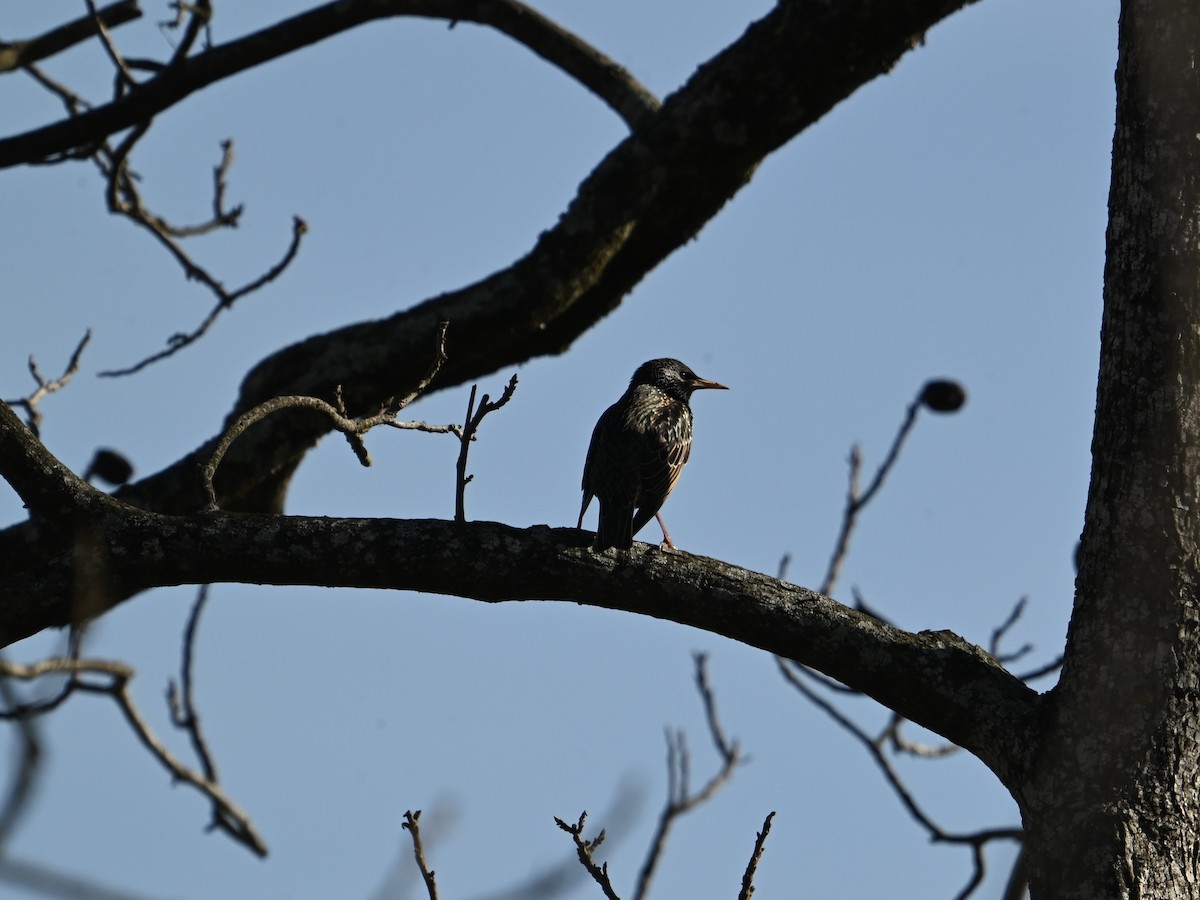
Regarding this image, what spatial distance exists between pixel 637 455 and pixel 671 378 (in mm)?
1489

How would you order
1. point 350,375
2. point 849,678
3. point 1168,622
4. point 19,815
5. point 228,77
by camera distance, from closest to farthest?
point 19,815, point 1168,622, point 849,678, point 350,375, point 228,77

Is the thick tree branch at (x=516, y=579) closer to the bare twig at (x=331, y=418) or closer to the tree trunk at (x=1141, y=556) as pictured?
the bare twig at (x=331, y=418)

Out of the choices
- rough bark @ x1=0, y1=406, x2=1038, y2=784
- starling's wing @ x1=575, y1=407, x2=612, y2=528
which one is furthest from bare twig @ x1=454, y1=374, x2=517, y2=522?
starling's wing @ x1=575, y1=407, x2=612, y2=528

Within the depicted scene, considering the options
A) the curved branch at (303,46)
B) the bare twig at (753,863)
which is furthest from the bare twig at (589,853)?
the curved branch at (303,46)

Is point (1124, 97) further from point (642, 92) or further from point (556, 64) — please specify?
point (556, 64)

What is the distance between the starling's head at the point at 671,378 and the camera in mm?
7975

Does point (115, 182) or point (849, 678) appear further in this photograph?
point (115, 182)

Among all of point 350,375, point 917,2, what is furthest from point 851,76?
point 350,375

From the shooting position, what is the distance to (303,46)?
759cm

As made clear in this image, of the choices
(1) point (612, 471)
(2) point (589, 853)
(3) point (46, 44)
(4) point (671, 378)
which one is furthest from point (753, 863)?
(3) point (46, 44)

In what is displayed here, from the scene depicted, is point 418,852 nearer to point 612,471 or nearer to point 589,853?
point 589,853

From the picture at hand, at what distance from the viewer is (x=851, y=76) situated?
22.0 feet

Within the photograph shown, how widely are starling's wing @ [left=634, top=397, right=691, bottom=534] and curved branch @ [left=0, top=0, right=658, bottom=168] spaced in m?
1.61

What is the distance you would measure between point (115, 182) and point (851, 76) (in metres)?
3.89
